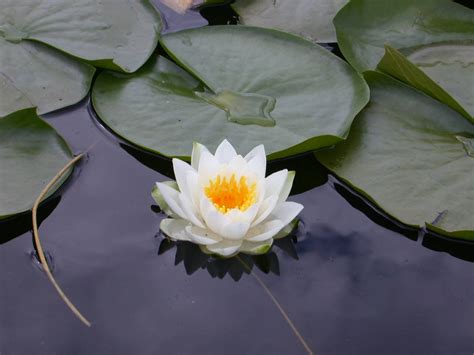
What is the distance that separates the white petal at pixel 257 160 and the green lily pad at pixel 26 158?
1.99 ft

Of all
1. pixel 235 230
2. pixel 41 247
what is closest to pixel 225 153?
pixel 235 230

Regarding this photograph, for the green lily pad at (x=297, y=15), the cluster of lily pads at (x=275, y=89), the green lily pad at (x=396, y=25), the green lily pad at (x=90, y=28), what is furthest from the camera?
the green lily pad at (x=297, y=15)

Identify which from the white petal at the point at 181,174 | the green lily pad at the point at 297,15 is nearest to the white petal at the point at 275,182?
the white petal at the point at 181,174

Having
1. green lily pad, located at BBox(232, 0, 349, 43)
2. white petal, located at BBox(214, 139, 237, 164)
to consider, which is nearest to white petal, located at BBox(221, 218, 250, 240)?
white petal, located at BBox(214, 139, 237, 164)

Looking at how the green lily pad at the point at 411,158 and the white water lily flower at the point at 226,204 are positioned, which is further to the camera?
the green lily pad at the point at 411,158

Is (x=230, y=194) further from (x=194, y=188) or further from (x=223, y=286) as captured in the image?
(x=223, y=286)

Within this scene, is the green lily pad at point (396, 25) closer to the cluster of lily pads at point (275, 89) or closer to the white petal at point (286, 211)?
the cluster of lily pads at point (275, 89)

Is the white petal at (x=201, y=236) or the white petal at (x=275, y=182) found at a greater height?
the white petal at (x=275, y=182)

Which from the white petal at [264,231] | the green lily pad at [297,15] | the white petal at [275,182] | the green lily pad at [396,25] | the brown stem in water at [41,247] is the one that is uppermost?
the green lily pad at [396,25]

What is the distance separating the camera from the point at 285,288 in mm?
1866

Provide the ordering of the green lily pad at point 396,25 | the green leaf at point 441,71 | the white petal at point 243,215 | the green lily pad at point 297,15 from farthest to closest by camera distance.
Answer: the green lily pad at point 297,15 → the green lily pad at point 396,25 → the green leaf at point 441,71 → the white petal at point 243,215

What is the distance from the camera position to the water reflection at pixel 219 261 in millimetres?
1897

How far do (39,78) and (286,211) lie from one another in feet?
3.52

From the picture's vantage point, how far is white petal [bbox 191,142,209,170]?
2012mm
